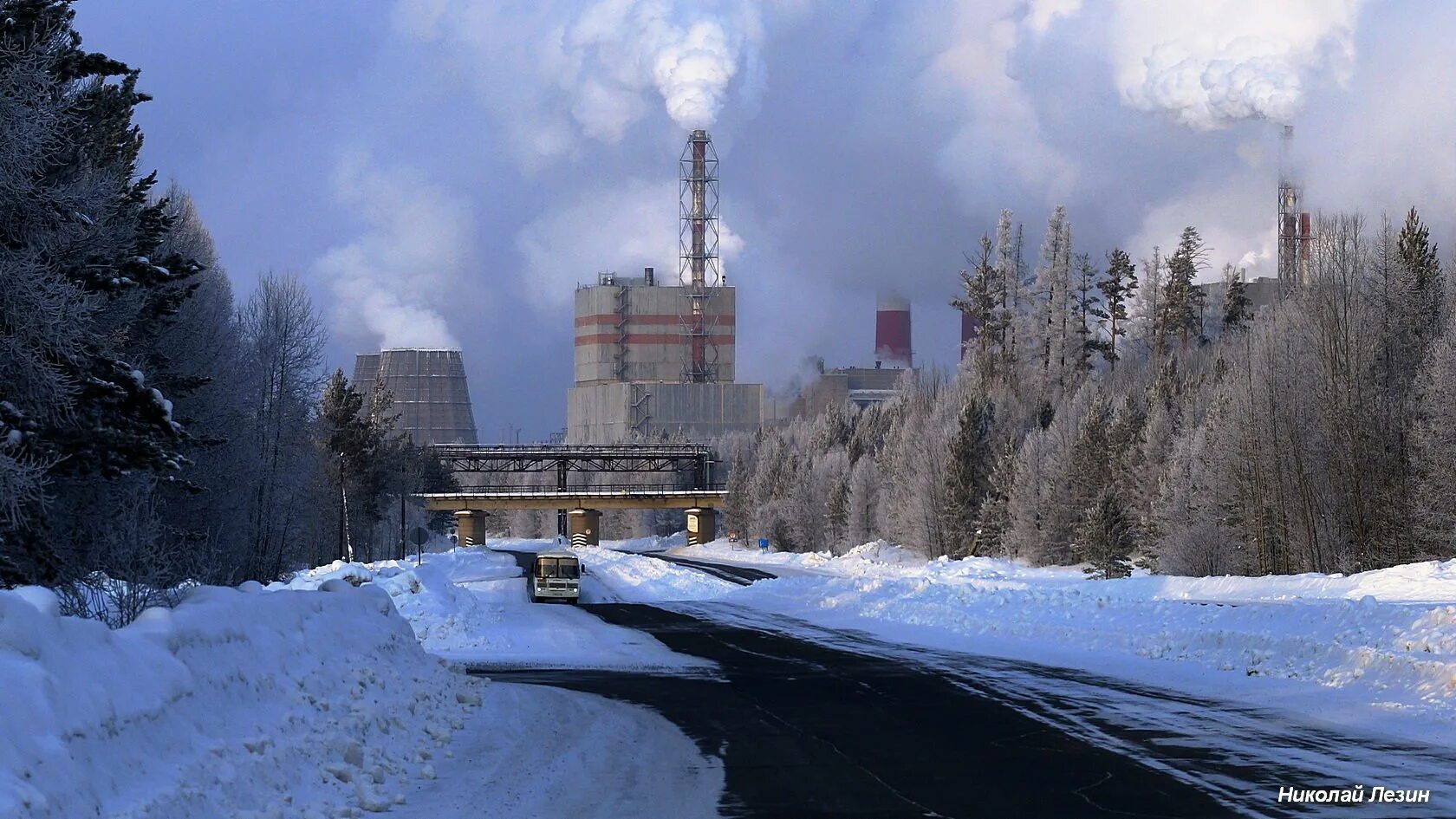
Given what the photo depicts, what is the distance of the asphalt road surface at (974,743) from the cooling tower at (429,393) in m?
116

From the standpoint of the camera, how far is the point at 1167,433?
70.8 metres

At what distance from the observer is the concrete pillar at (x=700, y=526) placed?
444 feet

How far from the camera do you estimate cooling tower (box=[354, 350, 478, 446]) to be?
137625 mm

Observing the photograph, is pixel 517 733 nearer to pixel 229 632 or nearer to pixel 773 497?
pixel 229 632

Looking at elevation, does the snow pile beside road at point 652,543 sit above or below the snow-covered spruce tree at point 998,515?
below

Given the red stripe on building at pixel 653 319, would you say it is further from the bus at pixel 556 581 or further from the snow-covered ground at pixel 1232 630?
the snow-covered ground at pixel 1232 630

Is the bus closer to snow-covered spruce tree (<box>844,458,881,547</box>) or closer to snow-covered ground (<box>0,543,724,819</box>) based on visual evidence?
snow-covered ground (<box>0,543,724,819</box>)

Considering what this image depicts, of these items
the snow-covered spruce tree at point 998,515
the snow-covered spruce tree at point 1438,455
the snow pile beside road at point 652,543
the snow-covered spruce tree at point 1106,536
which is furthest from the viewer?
the snow pile beside road at point 652,543

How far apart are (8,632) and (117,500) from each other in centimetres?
1952

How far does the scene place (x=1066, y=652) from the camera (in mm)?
26047

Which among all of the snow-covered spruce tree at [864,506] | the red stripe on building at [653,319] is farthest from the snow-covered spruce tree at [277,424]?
the red stripe on building at [653,319]

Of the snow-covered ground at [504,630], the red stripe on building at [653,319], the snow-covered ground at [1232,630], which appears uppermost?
the red stripe on building at [653,319]

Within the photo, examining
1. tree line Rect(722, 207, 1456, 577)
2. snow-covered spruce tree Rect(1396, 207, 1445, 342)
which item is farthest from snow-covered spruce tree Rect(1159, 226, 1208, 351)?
snow-covered spruce tree Rect(1396, 207, 1445, 342)

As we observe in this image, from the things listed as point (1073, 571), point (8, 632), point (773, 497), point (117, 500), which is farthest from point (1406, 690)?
point (773, 497)
